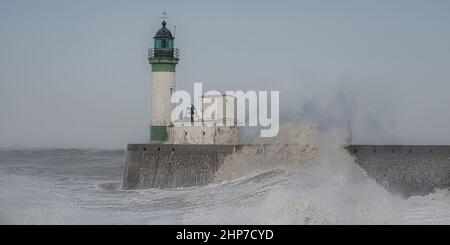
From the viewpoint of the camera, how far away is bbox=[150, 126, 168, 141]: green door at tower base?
25625 mm

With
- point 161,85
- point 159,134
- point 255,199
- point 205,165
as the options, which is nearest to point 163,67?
point 161,85

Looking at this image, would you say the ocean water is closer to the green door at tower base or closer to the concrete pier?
the concrete pier

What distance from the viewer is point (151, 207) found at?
57.3 feet

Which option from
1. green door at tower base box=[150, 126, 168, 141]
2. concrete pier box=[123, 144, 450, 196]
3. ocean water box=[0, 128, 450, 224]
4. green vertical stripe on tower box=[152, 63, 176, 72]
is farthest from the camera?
green vertical stripe on tower box=[152, 63, 176, 72]

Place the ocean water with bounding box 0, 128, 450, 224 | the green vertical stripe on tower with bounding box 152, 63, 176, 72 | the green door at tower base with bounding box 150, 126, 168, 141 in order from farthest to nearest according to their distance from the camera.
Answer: the green vertical stripe on tower with bounding box 152, 63, 176, 72 < the green door at tower base with bounding box 150, 126, 168, 141 < the ocean water with bounding box 0, 128, 450, 224

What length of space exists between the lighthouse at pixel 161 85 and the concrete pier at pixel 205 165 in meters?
3.35

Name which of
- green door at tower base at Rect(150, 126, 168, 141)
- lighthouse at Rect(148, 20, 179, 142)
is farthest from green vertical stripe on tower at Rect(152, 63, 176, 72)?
green door at tower base at Rect(150, 126, 168, 141)

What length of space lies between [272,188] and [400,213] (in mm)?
3243

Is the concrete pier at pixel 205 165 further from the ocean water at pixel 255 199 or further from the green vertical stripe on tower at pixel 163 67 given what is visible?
the green vertical stripe on tower at pixel 163 67

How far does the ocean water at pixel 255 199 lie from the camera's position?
48.1 ft

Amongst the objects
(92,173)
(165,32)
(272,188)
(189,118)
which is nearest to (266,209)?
(272,188)

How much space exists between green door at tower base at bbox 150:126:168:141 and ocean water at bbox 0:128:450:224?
1.72m
